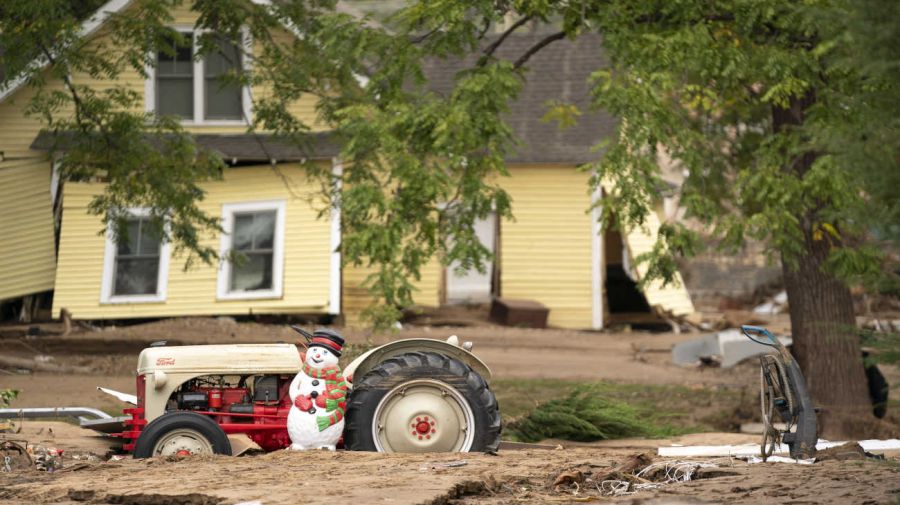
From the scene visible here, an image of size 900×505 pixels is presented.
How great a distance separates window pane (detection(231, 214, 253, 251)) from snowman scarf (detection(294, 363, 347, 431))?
1638cm

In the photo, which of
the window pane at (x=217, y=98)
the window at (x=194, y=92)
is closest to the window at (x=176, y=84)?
the window at (x=194, y=92)

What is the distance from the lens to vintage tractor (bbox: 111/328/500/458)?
10.4 meters

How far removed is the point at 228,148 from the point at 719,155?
35.8ft

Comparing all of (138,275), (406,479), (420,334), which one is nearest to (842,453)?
(406,479)

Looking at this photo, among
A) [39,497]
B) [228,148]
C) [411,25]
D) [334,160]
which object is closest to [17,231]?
[228,148]

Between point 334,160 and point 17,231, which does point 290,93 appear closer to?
point 334,160

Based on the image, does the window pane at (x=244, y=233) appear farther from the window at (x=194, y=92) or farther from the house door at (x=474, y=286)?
the house door at (x=474, y=286)

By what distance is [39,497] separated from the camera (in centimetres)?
850

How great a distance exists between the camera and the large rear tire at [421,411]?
1059cm

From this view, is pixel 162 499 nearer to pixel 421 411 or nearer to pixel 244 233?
pixel 421 411

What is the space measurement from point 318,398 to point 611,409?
4.87 meters

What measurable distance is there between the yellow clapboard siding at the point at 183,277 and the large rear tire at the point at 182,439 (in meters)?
15.7

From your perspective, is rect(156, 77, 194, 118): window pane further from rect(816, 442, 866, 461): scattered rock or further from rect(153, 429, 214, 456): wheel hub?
rect(816, 442, 866, 461): scattered rock

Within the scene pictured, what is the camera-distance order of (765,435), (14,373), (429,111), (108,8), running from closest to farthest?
(765,435)
(429,111)
(14,373)
(108,8)
